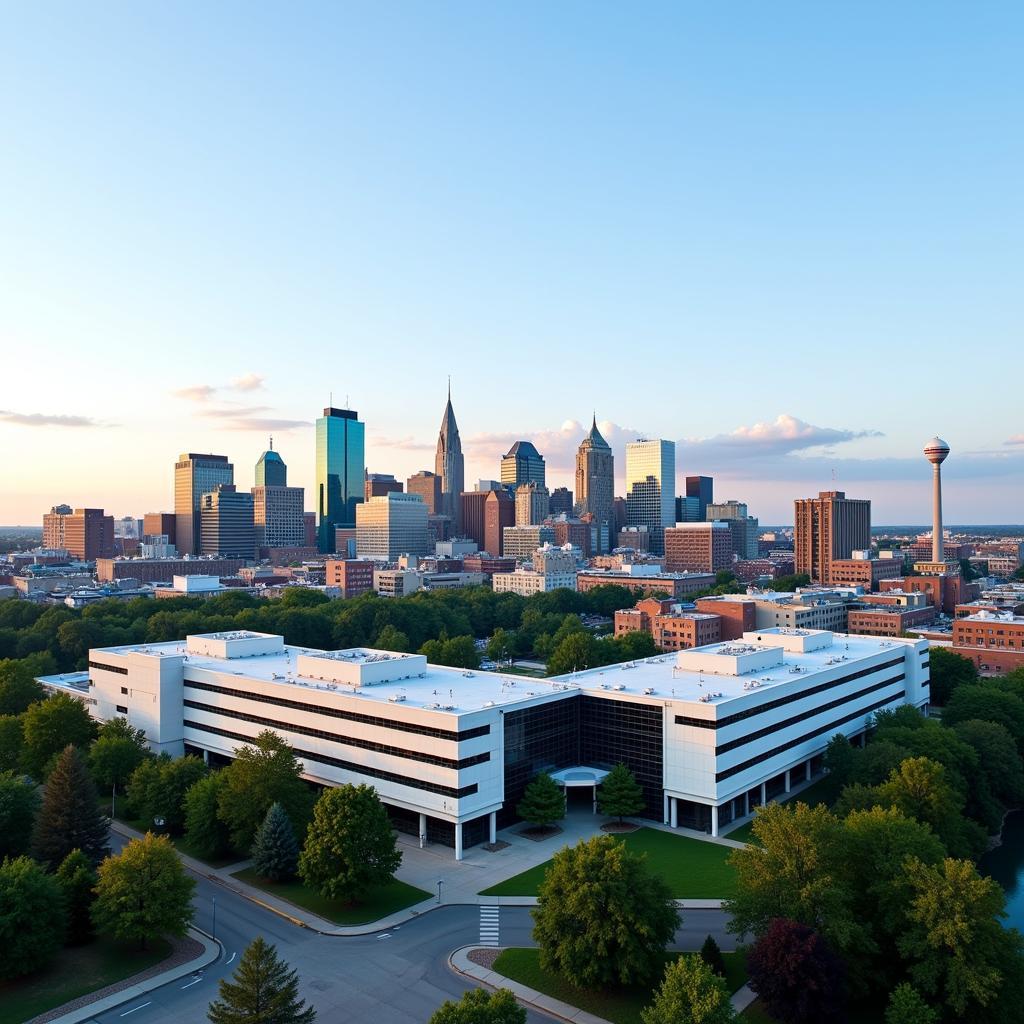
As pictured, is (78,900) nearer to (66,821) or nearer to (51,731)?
(66,821)

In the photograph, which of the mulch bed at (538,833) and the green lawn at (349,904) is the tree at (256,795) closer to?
the green lawn at (349,904)

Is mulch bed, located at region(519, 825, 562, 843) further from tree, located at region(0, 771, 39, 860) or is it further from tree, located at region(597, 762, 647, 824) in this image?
tree, located at region(0, 771, 39, 860)

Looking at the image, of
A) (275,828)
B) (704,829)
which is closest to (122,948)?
(275,828)

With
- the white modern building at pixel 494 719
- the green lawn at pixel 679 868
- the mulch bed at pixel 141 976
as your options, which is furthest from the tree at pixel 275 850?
the green lawn at pixel 679 868

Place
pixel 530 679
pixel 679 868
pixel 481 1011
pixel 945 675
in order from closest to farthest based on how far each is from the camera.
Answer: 1. pixel 481 1011
2. pixel 679 868
3. pixel 530 679
4. pixel 945 675

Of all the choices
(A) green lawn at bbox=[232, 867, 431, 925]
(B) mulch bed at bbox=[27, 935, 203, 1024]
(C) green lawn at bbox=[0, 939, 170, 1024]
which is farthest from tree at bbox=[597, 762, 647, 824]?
(C) green lawn at bbox=[0, 939, 170, 1024]

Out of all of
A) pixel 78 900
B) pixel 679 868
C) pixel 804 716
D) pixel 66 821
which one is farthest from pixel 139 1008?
pixel 804 716

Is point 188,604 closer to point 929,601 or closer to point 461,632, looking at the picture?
point 461,632
